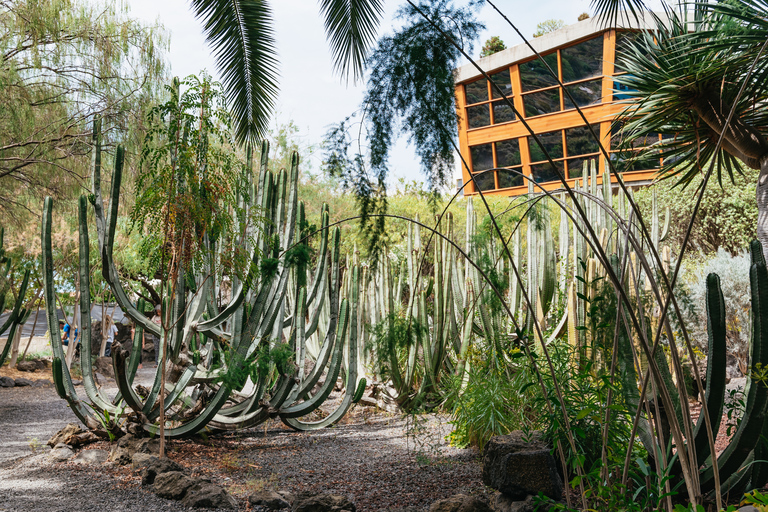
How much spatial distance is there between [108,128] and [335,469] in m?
4.39

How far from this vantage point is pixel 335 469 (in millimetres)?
3947

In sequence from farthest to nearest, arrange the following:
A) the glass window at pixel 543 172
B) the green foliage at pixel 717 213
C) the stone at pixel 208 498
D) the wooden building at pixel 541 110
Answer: the glass window at pixel 543 172 < the wooden building at pixel 541 110 < the green foliage at pixel 717 213 < the stone at pixel 208 498

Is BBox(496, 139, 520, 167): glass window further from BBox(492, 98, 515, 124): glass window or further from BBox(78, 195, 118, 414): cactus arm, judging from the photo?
BBox(78, 195, 118, 414): cactus arm

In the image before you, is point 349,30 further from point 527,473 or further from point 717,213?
point 717,213

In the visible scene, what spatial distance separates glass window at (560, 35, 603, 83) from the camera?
1370 cm

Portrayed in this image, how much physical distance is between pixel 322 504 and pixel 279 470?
47.6 inches

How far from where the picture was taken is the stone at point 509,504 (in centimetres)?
274

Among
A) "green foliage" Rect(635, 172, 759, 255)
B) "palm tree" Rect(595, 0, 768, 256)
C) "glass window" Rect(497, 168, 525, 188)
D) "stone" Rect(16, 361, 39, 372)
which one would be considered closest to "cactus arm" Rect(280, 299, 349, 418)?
"palm tree" Rect(595, 0, 768, 256)

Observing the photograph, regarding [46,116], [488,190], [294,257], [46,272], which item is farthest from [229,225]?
[488,190]

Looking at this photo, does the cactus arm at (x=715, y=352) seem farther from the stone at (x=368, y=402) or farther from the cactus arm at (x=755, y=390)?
the stone at (x=368, y=402)

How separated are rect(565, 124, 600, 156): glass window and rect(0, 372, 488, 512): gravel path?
10565 mm

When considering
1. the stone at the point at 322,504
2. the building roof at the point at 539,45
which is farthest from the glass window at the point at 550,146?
the stone at the point at 322,504

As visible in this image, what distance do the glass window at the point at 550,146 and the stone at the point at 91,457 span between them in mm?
12537

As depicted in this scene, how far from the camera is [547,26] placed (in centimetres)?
1515
